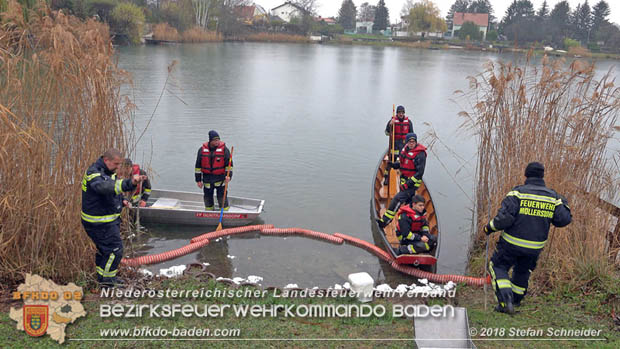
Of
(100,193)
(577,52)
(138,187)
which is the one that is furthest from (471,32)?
(100,193)

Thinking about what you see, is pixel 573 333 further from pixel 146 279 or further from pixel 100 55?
pixel 100 55

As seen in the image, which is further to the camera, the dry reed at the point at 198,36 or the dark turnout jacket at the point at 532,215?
the dry reed at the point at 198,36

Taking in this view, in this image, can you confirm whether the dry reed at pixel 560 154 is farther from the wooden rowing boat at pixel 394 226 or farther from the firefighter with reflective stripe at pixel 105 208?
the firefighter with reflective stripe at pixel 105 208

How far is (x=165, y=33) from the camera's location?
4900cm

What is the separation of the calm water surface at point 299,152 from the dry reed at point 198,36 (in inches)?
756

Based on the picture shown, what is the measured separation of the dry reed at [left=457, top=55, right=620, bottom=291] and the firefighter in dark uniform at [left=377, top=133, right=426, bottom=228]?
3.45 ft

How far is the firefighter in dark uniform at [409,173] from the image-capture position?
8.59m

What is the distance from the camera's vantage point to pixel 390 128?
11.5 meters

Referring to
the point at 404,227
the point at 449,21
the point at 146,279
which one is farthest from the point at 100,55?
the point at 449,21

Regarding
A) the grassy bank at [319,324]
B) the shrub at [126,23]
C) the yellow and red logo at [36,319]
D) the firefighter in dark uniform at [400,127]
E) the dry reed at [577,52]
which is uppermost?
the shrub at [126,23]

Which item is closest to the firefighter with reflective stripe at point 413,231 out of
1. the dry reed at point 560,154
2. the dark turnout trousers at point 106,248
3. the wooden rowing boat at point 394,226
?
the wooden rowing boat at point 394,226

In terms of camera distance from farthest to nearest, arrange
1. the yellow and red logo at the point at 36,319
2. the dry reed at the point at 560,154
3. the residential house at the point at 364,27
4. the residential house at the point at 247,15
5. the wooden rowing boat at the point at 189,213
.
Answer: the residential house at the point at 364,27 < the residential house at the point at 247,15 < the wooden rowing boat at the point at 189,213 < the dry reed at the point at 560,154 < the yellow and red logo at the point at 36,319

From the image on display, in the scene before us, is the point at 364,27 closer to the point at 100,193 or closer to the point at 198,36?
the point at 198,36

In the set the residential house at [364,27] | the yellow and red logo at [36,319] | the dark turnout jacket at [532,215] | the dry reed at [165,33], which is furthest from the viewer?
the residential house at [364,27]
